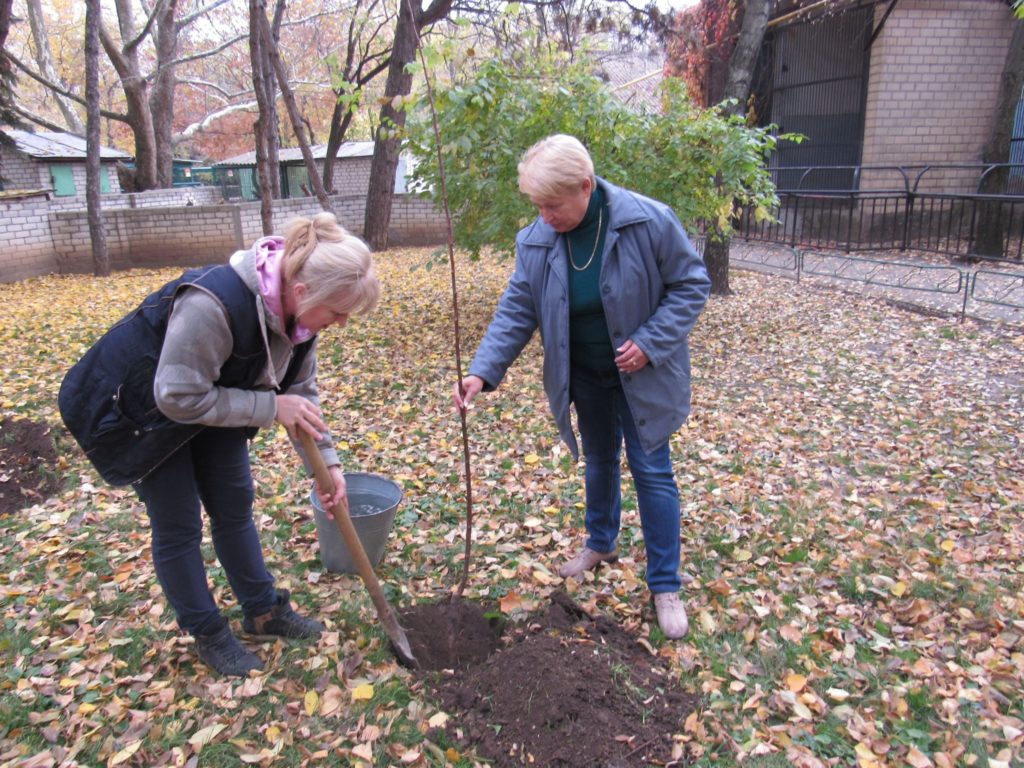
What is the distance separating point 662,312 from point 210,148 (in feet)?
Result: 141

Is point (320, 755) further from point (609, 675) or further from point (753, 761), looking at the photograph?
point (753, 761)

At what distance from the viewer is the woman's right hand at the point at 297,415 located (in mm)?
2195

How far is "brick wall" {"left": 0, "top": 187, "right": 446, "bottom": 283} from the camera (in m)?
11.8

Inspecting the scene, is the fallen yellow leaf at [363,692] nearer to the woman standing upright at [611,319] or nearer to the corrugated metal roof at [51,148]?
the woman standing upright at [611,319]

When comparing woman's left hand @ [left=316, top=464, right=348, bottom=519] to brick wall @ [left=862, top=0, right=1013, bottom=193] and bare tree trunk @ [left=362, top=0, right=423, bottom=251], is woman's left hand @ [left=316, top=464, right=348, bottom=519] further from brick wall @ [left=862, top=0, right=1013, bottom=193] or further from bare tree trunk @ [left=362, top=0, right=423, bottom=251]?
brick wall @ [left=862, top=0, right=1013, bottom=193]

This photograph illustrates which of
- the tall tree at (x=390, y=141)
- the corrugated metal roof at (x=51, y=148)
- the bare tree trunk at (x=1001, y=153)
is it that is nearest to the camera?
the bare tree trunk at (x=1001, y=153)

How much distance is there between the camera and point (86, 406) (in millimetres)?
2109

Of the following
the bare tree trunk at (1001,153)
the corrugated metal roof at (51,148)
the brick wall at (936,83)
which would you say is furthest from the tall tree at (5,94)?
the bare tree trunk at (1001,153)

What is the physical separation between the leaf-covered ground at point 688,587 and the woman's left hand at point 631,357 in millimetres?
1012

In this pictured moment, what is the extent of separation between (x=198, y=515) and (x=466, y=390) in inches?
36.7

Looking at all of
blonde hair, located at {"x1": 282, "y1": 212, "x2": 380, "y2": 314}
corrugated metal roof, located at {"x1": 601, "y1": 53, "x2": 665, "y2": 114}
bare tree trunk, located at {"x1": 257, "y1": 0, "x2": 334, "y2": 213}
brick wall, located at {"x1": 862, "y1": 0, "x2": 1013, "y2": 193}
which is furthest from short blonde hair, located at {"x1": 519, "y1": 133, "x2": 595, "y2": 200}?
brick wall, located at {"x1": 862, "y1": 0, "x2": 1013, "y2": 193}

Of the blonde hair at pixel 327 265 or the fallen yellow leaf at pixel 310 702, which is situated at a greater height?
the blonde hair at pixel 327 265

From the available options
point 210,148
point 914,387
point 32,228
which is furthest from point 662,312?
point 210,148

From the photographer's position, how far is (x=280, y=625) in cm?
273
